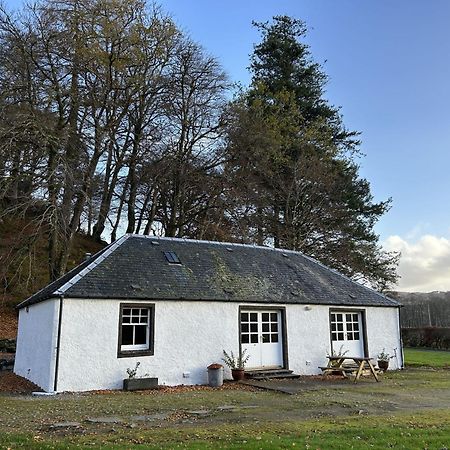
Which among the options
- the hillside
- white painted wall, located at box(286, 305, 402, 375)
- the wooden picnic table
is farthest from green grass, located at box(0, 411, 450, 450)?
the hillside

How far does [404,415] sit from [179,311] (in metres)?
7.69

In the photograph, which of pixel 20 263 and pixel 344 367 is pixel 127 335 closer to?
pixel 20 263

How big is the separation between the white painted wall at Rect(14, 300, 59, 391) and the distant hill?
25512 millimetres

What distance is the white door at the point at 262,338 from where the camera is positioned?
54.1 ft

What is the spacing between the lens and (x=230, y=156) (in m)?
27.7

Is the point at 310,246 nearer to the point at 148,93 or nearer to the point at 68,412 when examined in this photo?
the point at 148,93

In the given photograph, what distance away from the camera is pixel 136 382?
13.4 metres

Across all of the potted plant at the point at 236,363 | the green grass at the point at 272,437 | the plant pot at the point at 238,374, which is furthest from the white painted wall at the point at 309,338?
the green grass at the point at 272,437

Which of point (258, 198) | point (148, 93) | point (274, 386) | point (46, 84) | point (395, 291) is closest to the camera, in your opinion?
point (274, 386)

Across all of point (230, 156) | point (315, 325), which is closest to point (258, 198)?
point (230, 156)

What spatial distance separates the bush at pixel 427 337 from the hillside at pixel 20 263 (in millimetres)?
23352

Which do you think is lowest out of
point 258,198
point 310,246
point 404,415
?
point 404,415

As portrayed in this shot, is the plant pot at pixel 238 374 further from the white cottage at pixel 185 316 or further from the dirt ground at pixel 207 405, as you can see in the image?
the white cottage at pixel 185 316

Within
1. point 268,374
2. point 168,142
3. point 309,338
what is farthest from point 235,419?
point 168,142
